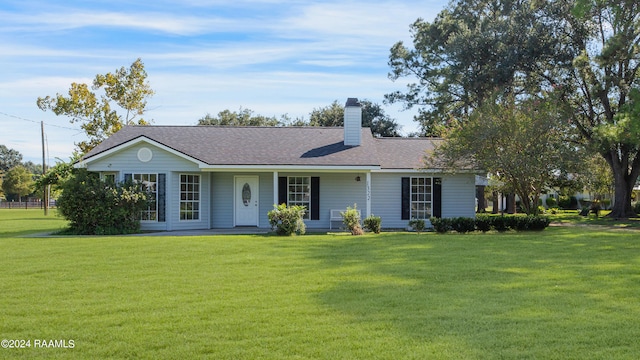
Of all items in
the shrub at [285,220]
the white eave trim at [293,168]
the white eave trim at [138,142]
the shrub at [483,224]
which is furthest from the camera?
the white eave trim at [293,168]

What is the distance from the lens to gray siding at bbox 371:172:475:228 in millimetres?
22516

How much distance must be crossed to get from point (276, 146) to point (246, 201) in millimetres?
2571

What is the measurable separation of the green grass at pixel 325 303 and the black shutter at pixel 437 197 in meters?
8.79

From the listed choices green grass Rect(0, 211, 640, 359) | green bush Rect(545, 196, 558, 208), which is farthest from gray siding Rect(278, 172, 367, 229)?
green bush Rect(545, 196, 558, 208)

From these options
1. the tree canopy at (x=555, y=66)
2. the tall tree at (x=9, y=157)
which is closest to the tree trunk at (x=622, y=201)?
the tree canopy at (x=555, y=66)

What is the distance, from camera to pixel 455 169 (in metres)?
21.6

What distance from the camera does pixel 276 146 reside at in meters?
23.2

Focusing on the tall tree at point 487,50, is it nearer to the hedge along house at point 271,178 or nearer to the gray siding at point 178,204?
the hedge along house at point 271,178

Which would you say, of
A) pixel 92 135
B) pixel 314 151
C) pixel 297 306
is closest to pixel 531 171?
pixel 314 151

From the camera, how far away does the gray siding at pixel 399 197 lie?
886 inches

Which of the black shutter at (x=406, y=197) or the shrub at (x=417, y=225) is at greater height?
the black shutter at (x=406, y=197)

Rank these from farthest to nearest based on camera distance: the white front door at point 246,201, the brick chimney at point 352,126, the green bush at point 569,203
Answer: the green bush at point 569,203
the brick chimney at point 352,126
the white front door at point 246,201

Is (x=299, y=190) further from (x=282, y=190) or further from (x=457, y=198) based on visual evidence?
(x=457, y=198)

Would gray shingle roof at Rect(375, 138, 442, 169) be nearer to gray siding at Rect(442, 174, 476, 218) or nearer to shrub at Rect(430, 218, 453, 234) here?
gray siding at Rect(442, 174, 476, 218)
